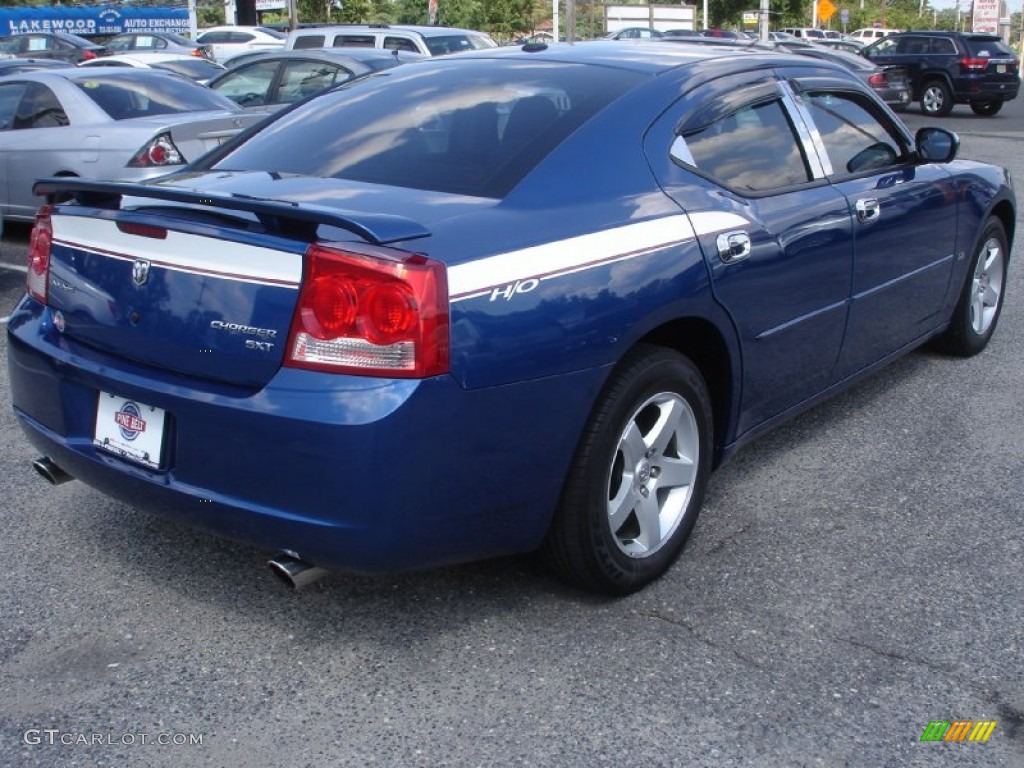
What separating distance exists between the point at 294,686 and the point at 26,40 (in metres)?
30.6

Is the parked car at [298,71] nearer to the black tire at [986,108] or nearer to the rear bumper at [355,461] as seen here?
the rear bumper at [355,461]

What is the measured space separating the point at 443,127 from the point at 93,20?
43.2 meters

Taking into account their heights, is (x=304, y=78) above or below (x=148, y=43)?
below

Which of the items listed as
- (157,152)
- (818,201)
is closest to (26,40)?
(157,152)

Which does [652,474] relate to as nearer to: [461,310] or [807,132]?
[461,310]

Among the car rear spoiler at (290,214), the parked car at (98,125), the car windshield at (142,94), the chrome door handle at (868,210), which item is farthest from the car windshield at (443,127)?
the car windshield at (142,94)

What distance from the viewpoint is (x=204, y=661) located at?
127 inches

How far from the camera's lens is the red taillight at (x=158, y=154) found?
868 centimetres

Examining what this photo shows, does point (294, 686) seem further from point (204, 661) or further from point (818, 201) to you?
point (818, 201)

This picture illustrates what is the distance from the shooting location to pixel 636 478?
355 cm

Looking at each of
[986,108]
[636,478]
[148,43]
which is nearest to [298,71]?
[636,478]

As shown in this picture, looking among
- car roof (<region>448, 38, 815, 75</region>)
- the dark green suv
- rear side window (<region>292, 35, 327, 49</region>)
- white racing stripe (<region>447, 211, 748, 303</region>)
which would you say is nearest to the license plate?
white racing stripe (<region>447, 211, 748, 303</region>)

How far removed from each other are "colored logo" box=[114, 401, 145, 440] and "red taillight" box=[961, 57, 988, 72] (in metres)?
25.0

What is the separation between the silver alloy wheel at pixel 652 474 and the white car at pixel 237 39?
90.2 feet
